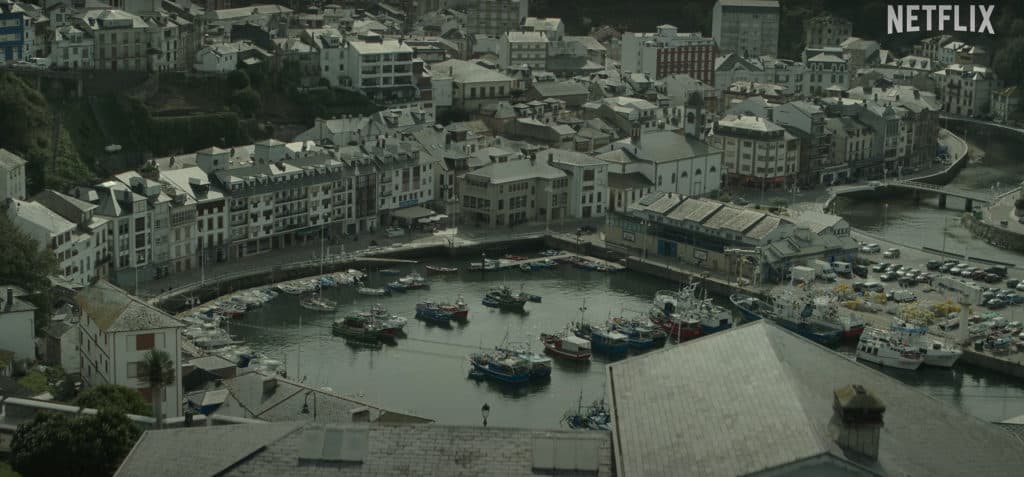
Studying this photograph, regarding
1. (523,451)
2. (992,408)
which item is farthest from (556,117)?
(523,451)

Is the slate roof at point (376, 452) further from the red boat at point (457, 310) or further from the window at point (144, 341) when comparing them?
the red boat at point (457, 310)

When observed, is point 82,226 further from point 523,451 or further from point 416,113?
point 523,451

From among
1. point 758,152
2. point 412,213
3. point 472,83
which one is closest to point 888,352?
point 412,213

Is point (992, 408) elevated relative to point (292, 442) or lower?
lower

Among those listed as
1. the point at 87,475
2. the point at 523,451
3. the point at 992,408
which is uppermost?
the point at 523,451

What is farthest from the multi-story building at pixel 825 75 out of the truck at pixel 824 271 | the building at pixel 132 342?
the building at pixel 132 342
